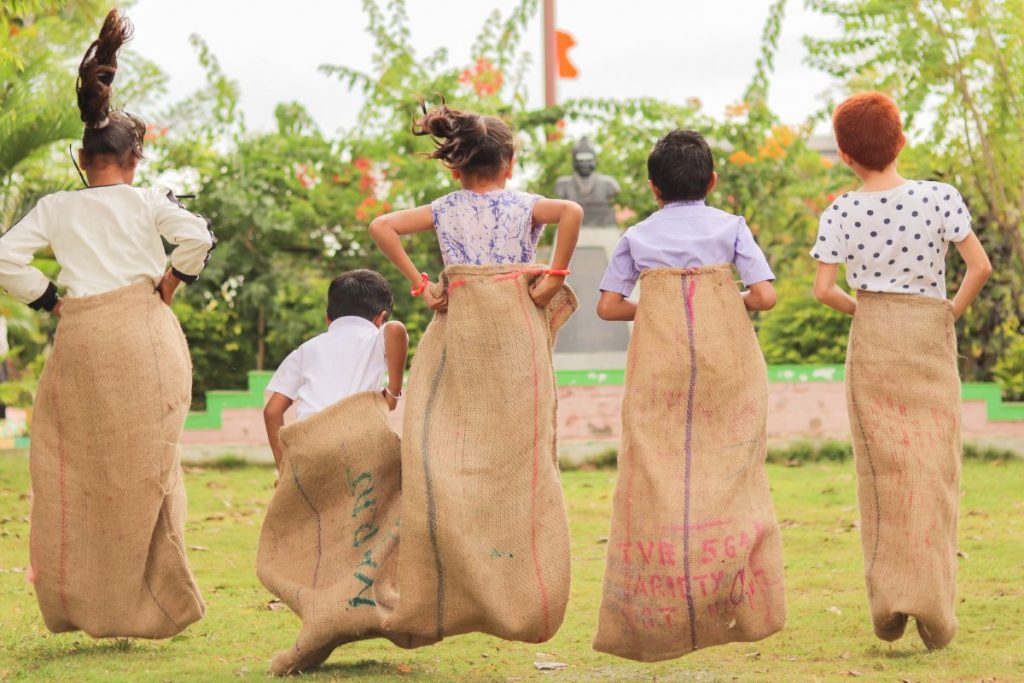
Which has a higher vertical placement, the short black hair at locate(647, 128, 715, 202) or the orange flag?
the orange flag

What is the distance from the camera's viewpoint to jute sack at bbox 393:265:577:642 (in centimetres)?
498

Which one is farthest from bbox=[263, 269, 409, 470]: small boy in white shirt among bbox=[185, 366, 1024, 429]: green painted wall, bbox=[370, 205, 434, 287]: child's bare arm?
bbox=[185, 366, 1024, 429]: green painted wall

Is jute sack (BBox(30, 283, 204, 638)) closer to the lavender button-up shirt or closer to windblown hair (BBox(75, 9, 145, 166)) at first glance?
windblown hair (BBox(75, 9, 145, 166))

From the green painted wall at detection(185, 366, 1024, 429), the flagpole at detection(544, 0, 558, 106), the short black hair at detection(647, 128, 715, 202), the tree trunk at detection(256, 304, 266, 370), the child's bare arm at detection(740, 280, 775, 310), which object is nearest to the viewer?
the child's bare arm at detection(740, 280, 775, 310)

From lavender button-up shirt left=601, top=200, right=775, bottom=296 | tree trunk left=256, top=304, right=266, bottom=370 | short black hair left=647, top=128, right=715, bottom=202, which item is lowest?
tree trunk left=256, top=304, right=266, bottom=370

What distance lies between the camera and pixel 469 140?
516 centimetres

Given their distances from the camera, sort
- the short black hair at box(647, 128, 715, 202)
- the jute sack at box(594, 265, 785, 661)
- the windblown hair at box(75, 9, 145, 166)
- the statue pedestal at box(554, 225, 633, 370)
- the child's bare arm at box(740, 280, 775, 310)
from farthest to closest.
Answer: the statue pedestal at box(554, 225, 633, 370) < the windblown hair at box(75, 9, 145, 166) < the short black hair at box(647, 128, 715, 202) < the child's bare arm at box(740, 280, 775, 310) < the jute sack at box(594, 265, 785, 661)

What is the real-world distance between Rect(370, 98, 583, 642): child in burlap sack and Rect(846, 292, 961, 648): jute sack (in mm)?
1114

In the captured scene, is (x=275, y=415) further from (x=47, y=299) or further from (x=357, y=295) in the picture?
(x=47, y=299)

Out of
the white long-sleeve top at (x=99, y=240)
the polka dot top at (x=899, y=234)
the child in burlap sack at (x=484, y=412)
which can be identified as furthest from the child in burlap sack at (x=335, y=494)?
the polka dot top at (x=899, y=234)

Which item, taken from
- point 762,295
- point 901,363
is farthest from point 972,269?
point 762,295

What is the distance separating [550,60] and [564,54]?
0.50 meters

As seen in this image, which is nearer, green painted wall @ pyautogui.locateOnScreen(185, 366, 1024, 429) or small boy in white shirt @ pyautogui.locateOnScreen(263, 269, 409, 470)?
small boy in white shirt @ pyautogui.locateOnScreen(263, 269, 409, 470)

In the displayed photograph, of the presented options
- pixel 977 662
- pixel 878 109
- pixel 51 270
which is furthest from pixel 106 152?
pixel 51 270
